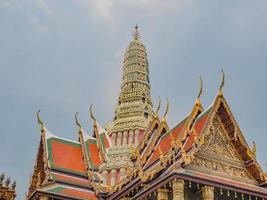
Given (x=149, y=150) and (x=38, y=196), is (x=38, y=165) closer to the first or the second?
(x=38, y=196)

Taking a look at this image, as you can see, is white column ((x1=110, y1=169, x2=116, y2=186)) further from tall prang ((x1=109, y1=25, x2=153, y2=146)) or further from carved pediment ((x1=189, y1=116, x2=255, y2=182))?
carved pediment ((x1=189, y1=116, x2=255, y2=182))

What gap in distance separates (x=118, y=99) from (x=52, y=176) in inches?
327

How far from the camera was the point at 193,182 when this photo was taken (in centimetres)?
1503

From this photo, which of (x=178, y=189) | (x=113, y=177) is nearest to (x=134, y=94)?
(x=113, y=177)

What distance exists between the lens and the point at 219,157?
16.8m

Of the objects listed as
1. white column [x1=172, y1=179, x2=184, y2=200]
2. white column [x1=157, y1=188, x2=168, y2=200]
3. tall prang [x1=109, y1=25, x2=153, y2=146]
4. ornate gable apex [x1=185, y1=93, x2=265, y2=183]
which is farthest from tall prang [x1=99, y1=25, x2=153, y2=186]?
white column [x1=172, y1=179, x2=184, y2=200]

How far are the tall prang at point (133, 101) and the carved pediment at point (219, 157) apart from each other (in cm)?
783

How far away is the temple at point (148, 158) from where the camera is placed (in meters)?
15.6

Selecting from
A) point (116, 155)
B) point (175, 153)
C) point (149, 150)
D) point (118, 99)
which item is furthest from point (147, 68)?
point (175, 153)

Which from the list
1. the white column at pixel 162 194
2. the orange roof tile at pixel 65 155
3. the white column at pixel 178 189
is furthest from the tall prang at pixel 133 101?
the white column at pixel 178 189

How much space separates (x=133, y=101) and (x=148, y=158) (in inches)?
326

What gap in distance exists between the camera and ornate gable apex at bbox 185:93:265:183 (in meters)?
16.9

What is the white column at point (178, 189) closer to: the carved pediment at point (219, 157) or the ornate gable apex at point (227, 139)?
the carved pediment at point (219, 157)

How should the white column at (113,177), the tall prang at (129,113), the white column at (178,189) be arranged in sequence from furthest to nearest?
the tall prang at (129,113), the white column at (113,177), the white column at (178,189)
